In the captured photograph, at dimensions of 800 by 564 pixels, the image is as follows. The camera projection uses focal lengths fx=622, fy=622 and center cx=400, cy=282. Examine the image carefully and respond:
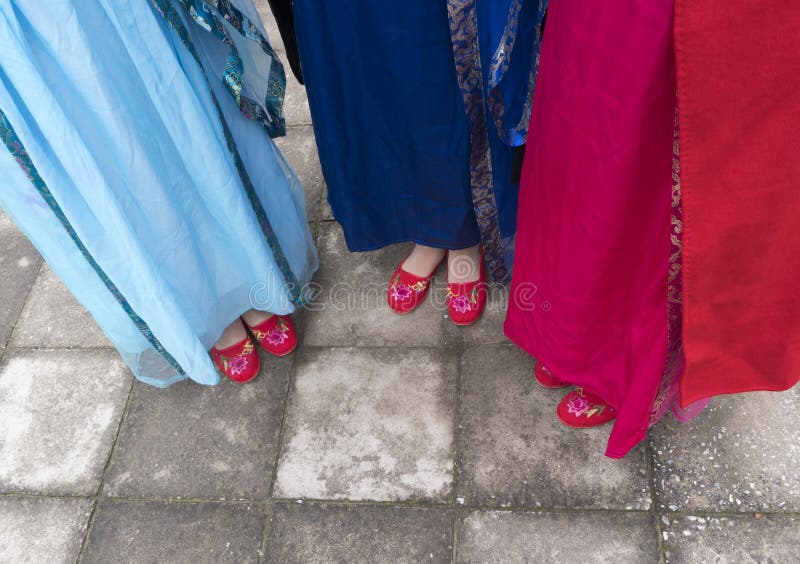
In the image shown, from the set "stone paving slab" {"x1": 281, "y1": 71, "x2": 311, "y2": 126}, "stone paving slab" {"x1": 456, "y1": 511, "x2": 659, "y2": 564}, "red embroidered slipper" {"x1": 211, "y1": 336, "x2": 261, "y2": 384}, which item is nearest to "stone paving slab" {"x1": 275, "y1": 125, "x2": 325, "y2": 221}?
"stone paving slab" {"x1": 281, "y1": 71, "x2": 311, "y2": 126}

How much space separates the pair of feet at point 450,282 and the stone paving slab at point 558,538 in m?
0.62

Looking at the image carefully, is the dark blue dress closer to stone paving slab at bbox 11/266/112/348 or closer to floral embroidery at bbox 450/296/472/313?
floral embroidery at bbox 450/296/472/313

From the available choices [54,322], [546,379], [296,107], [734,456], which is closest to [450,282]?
[546,379]

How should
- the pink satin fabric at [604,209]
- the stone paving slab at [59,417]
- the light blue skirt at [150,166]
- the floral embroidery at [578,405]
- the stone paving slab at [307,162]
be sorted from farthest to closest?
the stone paving slab at [307,162]
the stone paving slab at [59,417]
the floral embroidery at [578,405]
the light blue skirt at [150,166]
the pink satin fabric at [604,209]

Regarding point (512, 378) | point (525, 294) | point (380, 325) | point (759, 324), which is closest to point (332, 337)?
point (380, 325)

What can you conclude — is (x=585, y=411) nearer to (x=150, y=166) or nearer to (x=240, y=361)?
(x=240, y=361)

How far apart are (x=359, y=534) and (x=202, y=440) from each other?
0.56 m

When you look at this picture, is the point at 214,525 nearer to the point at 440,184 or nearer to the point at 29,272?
the point at 440,184

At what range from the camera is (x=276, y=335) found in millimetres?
1964

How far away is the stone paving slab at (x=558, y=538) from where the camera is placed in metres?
1.51

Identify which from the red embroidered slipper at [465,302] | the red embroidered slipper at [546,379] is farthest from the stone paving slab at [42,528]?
the red embroidered slipper at [546,379]

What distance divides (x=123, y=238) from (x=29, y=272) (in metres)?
1.28

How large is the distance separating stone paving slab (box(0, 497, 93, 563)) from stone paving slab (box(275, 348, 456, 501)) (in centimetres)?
57

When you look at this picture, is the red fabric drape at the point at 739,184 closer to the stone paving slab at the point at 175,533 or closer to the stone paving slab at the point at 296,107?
the stone paving slab at the point at 175,533
